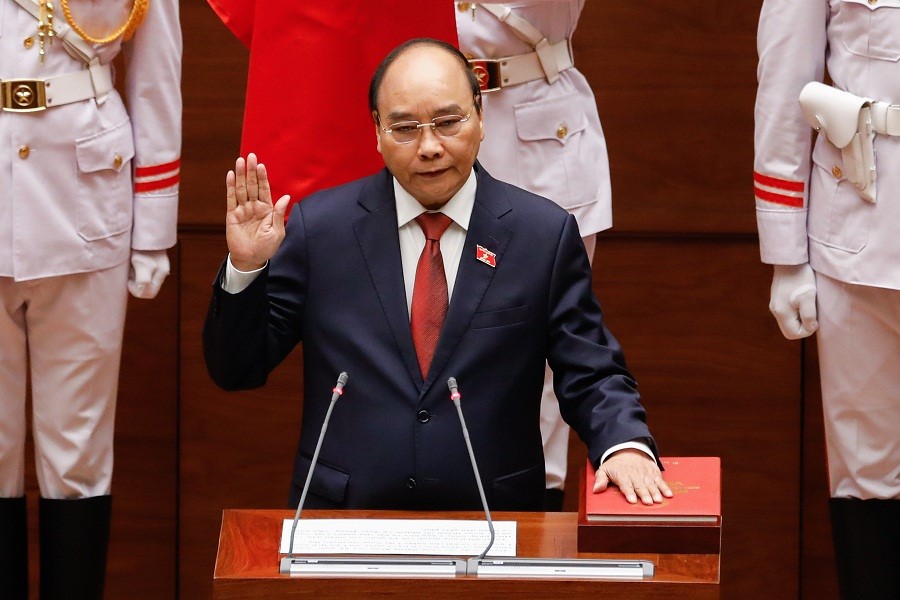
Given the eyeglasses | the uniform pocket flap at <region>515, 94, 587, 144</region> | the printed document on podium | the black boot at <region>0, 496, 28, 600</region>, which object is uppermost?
the uniform pocket flap at <region>515, 94, 587, 144</region>

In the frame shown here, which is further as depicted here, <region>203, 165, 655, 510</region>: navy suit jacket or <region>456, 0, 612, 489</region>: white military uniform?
<region>456, 0, 612, 489</region>: white military uniform

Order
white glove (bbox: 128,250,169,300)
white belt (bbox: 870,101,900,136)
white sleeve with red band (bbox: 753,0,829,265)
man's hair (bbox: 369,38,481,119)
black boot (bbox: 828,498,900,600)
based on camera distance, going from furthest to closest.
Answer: white glove (bbox: 128,250,169,300) < black boot (bbox: 828,498,900,600) < white sleeve with red band (bbox: 753,0,829,265) < white belt (bbox: 870,101,900,136) < man's hair (bbox: 369,38,481,119)

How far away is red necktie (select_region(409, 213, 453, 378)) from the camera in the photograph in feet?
7.72

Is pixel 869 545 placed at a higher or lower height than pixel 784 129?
lower

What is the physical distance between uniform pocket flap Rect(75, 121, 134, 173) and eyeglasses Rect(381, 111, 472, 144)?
27.3 inches

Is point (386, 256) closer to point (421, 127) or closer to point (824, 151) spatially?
point (421, 127)

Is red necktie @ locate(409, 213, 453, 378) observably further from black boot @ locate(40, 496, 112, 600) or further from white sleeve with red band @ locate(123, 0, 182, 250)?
black boot @ locate(40, 496, 112, 600)

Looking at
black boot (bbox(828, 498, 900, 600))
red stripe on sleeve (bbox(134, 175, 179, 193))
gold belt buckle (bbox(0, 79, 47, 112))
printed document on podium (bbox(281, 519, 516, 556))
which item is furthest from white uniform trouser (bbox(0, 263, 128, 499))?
black boot (bbox(828, 498, 900, 600))

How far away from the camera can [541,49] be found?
116 inches

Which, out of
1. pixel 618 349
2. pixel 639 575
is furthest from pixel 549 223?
pixel 639 575

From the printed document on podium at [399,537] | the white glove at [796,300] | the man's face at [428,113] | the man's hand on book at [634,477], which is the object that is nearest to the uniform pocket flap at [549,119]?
the white glove at [796,300]

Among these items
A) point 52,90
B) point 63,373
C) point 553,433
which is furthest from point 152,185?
point 553,433

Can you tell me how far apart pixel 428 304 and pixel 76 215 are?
77 centimetres

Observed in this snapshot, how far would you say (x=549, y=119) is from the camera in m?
2.97
